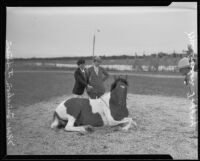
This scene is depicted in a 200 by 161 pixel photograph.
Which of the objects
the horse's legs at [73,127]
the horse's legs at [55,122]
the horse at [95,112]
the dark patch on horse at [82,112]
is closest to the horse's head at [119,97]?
the horse at [95,112]

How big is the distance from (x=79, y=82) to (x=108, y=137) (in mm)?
1071

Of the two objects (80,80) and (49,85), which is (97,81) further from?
(49,85)

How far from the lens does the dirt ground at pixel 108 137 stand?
271 inches

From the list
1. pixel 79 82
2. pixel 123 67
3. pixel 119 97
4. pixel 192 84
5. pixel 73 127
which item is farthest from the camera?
pixel 123 67

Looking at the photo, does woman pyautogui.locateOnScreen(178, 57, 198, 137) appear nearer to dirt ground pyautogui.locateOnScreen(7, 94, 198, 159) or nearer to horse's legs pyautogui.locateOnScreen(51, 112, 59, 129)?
dirt ground pyautogui.locateOnScreen(7, 94, 198, 159)

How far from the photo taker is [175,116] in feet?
24.9

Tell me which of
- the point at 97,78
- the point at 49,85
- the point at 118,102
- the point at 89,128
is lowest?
the point at 89,128

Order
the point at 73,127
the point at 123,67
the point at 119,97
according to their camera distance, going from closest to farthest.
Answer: the point at 73,127, the point at 119,97, the point at 123,67

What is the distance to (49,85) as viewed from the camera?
7.57 meters

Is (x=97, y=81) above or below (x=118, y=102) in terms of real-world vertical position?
above

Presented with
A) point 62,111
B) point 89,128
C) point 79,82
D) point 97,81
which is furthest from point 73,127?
point 97,81

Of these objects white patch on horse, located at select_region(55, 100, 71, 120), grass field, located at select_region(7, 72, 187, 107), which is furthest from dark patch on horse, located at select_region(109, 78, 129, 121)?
white patch on horse, located at select_region(55, 100, 71, 120)

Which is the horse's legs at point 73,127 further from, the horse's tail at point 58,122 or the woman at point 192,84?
the woman at point 192,84
